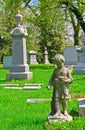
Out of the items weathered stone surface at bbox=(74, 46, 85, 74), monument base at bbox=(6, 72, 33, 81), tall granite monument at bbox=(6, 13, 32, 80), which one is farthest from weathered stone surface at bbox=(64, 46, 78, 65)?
monument base at bbox=(6, 72, 33, 81)

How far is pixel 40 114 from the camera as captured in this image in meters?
8.05

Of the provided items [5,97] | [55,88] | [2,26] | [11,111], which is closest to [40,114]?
[11,111]

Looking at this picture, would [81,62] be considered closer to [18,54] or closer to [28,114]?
[18,54]

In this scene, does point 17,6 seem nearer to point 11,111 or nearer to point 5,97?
point 5,97

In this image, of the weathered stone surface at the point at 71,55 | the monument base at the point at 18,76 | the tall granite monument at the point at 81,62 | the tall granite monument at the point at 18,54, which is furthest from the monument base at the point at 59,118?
the weathered stone surface at the point at 71,55

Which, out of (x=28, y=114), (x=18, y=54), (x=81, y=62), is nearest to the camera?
(x=28, y=114)

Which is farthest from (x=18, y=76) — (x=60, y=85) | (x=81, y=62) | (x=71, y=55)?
(x=71, y=55)

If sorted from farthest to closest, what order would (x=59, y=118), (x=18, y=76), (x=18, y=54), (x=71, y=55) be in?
(x=71, y=55)
(x=18, y=54)
(x=18, y=76)
(x=59, y=118)

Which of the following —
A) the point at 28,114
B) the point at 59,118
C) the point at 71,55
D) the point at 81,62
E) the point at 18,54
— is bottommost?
the point at 28,114

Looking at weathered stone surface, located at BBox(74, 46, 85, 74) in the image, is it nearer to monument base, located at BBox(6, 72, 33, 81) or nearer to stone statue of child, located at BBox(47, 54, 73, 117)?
monument base, located at BBox(6, 72, 33, 81)

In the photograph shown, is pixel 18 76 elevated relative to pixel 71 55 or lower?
lower

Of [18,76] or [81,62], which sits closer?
[18,76]

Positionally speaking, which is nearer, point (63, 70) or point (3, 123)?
point (63, 70)

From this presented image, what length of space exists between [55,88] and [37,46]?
41039 millimetres
